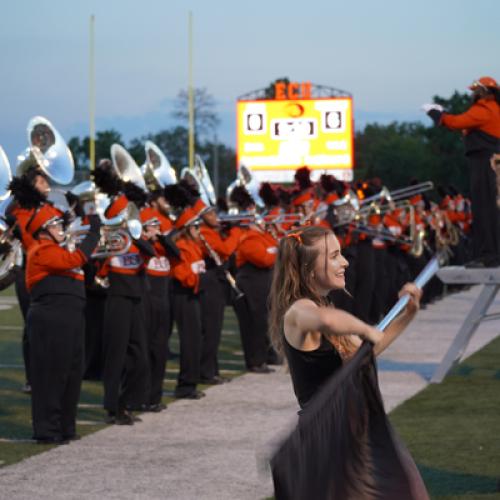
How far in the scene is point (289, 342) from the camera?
4.69 metres

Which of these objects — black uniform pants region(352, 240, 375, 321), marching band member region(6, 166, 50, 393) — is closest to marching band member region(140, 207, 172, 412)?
marching band member region(6, 166, 50, 393)

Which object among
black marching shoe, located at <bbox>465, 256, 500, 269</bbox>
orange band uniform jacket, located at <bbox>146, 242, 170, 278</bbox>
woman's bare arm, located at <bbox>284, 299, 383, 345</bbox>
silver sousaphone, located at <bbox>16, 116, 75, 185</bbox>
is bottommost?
black marching shoe, located at <bbox>465, 256, 500, 269</bbox>

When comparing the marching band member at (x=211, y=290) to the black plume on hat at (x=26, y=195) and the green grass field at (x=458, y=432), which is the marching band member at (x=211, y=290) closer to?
the green grass field at (x=458, y=432)

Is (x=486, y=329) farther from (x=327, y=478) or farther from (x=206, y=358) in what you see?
(x=327, y=478)

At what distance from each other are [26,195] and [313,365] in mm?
4758

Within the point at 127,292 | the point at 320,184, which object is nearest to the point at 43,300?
the point at 127,292

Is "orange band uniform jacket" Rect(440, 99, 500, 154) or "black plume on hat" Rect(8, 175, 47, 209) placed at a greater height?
"orange band uniform jacket" Rect(440, 99, 500, 154)

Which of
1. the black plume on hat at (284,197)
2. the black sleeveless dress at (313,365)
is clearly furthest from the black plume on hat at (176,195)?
the black sleeveless dress at (313,365)

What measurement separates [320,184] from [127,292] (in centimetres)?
735

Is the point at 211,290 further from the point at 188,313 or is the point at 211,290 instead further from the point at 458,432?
the point at 458,432

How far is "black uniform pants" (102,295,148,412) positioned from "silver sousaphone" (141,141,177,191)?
7.20 feet

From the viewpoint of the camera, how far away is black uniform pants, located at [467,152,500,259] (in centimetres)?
1156

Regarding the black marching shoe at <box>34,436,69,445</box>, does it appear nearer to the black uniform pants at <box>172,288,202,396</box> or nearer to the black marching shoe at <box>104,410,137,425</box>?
the black marching shoe at <box>104,410,137,425</box>

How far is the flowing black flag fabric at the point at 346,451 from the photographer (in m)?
4.32
